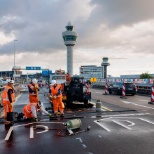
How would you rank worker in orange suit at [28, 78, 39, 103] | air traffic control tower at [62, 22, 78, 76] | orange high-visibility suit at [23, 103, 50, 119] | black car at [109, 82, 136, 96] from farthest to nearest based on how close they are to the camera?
1. air traffic control tower at [62, 22, 78, 76]
2. black car at [109, 82, 136, 96]
3. worker in orange suit at [28, 78, 39, 103]
4. orange high-visibility suit at [23, 103, 50, 119]

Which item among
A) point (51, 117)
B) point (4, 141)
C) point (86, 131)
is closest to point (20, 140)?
point (4, 141)

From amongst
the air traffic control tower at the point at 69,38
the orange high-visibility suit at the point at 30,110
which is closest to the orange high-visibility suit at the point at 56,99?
the orange high-visibility suit at the point at 30,110

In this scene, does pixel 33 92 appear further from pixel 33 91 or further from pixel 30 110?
pixel 30 110

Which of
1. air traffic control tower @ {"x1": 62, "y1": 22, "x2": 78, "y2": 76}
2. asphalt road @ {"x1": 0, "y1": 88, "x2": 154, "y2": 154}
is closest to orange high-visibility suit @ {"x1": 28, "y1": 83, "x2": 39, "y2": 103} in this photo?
asphalt road @ {"x1": 0, "y1": 88, "x2": 154, "y2": 154}

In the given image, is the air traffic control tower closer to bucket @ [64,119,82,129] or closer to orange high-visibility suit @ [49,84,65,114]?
orange high-visibility suit @ [49,84,65,114]

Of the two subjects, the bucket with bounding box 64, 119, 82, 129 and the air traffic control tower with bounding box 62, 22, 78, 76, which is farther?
the air traffic control tower with bounding box 62, 22, 78, 76

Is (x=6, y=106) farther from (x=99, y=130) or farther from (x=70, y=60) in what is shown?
(x=70, y=60)

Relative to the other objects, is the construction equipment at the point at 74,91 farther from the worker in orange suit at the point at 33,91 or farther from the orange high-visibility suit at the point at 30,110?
the orange high-visibility suit at the point at 30,110

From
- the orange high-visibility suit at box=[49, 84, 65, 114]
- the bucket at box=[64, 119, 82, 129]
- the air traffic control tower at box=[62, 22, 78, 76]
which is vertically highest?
the air traffic control tower at box=[62, 22, 78, 76]

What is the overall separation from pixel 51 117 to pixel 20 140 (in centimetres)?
441

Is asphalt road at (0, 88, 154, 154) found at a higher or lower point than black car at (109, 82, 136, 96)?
lower

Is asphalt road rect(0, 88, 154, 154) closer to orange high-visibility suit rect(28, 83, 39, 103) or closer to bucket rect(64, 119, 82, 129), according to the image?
bucket rect(64, 119, 82, 129)

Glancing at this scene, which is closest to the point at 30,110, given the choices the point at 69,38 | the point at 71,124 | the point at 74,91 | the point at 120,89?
the point at 71,124

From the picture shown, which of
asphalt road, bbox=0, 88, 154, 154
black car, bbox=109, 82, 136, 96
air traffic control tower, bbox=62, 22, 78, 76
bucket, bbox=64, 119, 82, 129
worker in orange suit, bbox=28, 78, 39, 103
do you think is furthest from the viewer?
air traffic control tower, bbox=62, 22, 78, 76
